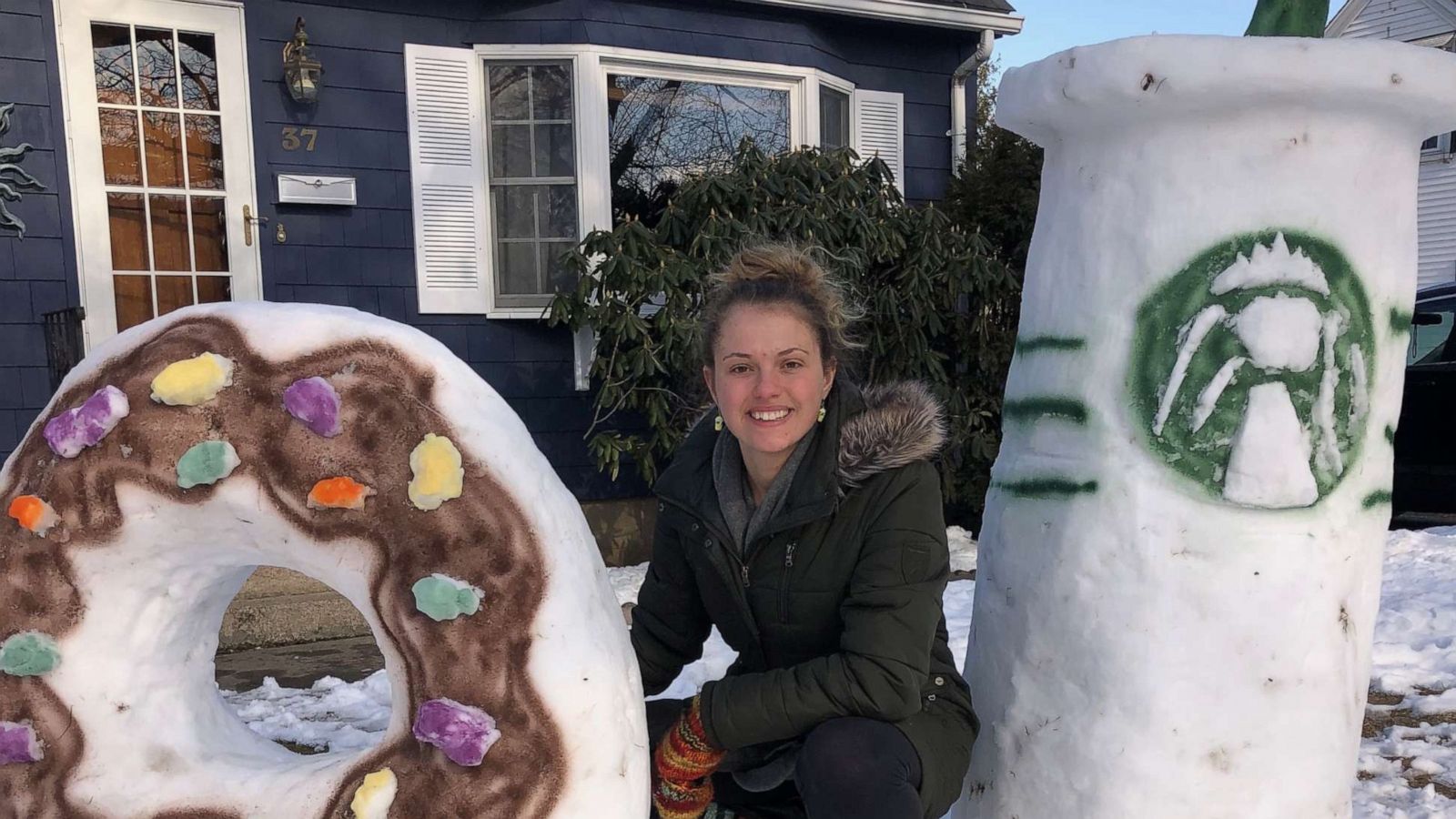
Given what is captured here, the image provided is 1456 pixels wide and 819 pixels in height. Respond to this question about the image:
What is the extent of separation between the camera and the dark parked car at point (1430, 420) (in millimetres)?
6215

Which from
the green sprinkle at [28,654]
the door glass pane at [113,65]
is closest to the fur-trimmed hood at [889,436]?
the green sprinkle at [28,654]

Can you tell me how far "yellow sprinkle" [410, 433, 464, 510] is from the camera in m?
1.37

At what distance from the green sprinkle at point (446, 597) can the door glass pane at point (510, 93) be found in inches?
186

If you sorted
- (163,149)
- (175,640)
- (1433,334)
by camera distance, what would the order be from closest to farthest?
(175,640), (163,149), (1433,334)

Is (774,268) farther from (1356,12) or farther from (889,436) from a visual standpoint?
(1356,12)

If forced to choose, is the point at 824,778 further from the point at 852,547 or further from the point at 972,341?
the point at 972,341

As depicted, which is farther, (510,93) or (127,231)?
(510,93)

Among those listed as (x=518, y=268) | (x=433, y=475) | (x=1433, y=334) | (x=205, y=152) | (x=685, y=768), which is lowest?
(x=685, y=768)

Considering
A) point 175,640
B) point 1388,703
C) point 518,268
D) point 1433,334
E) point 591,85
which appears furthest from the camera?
point 1433,334

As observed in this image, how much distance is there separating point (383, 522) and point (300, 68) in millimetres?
4330

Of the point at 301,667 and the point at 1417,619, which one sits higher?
the point at 1417,619

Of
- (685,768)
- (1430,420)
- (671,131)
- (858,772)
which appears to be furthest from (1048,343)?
(1430,420)

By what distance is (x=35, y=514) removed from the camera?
56.2 inches

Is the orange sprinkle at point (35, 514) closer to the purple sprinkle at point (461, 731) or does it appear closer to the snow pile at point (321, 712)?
the purple sprinkle at point (461, 731)
